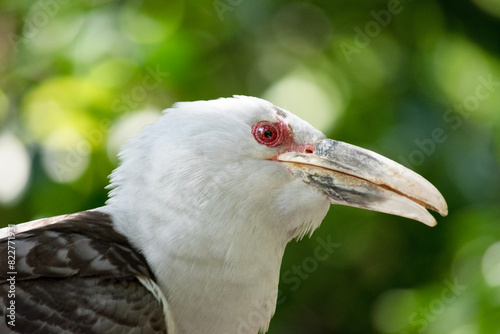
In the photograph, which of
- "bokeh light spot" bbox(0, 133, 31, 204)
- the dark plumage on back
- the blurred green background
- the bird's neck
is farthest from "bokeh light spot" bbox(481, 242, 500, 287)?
"bokeh light spot" bbox(0, 133, 31, 204)

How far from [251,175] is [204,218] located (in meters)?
0.28

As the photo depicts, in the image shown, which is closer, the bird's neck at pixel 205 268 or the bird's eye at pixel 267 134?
the bird's neck at pixel 205 268

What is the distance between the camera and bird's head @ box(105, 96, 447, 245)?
9.59 ft

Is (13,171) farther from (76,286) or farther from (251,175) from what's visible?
(251,175)

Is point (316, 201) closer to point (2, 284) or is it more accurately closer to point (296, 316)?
point (2, 284)

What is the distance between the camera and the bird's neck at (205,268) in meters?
2.87

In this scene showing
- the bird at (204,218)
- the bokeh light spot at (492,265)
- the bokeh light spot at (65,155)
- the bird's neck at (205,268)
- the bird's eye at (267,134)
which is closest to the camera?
the bird at (204,218)

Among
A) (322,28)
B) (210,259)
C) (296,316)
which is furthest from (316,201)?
(296,316)

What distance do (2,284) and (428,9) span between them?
399cm

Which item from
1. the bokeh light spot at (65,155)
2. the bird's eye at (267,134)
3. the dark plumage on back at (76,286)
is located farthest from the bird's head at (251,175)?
the bokeh light spot at (65,155)

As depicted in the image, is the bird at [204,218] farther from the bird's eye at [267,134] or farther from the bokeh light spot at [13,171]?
the bokeh light spot at [13,171]

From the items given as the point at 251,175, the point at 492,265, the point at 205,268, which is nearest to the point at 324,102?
the point at 492,265

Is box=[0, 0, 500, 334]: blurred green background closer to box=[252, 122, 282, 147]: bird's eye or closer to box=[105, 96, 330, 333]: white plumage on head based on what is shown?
box=[105, 96, 330, 333]: white plumage on head

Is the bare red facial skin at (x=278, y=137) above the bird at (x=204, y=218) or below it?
above
